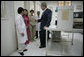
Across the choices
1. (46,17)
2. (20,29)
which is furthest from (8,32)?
(46,17)

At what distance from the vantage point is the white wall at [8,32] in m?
2.10

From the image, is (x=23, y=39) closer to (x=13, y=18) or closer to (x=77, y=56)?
(x=13, y=18)

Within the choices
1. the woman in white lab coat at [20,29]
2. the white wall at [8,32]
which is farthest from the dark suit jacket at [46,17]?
the white wall at [8,32]

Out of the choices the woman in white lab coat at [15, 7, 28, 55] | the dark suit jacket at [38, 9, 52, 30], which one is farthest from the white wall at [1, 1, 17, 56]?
the dark suit jacket at [38, 9, 52, 30]

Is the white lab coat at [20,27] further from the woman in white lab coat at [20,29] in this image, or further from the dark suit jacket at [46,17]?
the dark suit jacket at [46,17]

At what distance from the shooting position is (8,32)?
2332 mm

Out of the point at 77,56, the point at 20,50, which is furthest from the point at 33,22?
the point at 77,56

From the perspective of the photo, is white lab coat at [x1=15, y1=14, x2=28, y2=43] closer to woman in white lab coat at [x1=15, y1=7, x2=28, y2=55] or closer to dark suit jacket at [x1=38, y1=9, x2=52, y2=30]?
woman in white lab coat at [x1=15, y1=7, x2=28, y2=55]

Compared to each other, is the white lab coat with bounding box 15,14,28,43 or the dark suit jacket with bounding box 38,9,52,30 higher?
the dark suit jacket with bounding box 38,9,52,30

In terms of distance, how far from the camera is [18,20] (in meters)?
2.35

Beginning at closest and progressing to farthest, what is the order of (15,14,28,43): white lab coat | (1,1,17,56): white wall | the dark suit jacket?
1. (1,1,17,56): white wall
2. (15,14,28,43): white lab coat
3. the dark suit jacket

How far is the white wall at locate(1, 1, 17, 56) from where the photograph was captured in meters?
2.10

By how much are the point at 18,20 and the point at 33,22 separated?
127cm

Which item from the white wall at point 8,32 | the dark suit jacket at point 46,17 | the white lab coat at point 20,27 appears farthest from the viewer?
the dark suit jacket at point 46,17
